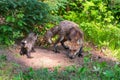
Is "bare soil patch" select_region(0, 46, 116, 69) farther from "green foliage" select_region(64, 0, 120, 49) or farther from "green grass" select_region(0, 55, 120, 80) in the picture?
"green foliage" select_region(64, 0, 120, 49)

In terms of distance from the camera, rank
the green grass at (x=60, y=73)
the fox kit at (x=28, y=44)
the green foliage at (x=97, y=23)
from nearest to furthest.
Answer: the green grass at (x=60, y=73) → the fox kit at (x=28, y=44) → the green foliage at (x=97, y=23)

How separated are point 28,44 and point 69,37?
1111 millimetres

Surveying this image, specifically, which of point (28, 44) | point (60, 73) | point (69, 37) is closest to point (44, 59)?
point (28, 44)

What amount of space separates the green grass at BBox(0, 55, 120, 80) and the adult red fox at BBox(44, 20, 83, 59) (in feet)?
2.07

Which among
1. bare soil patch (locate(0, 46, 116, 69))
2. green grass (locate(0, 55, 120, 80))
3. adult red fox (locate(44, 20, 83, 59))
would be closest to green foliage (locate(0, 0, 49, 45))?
bare soil patch (locate(0, 46, 116, 69))

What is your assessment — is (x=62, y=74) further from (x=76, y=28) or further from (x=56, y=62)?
(x=76, y=28)

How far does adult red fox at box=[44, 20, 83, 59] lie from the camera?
28.0 feet

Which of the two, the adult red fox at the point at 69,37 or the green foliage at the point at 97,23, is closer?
the adult red fox at the point at 69,37

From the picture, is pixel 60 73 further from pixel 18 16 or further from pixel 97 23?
pixel 97 23

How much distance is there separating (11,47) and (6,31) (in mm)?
468

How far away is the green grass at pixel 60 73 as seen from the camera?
7.13m

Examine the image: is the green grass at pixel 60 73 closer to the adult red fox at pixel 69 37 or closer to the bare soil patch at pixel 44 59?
the bare soil patch at pixel 44 59

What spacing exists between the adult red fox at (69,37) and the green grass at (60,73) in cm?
63

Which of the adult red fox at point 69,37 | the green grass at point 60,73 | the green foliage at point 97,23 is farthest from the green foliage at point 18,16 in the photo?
the green foliage at point 97,23
